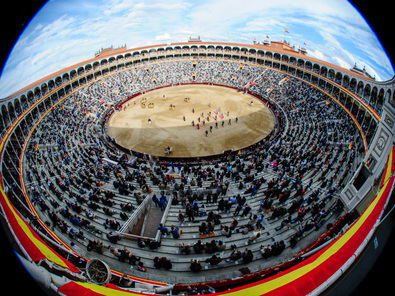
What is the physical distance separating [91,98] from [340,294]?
47461 millimetres

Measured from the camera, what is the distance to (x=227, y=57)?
59.8 meters

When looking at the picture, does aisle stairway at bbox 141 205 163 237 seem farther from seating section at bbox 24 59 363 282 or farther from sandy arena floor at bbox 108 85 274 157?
sandy arena floor at bbox 108 85 274 157

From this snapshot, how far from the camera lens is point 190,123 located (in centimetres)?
3494

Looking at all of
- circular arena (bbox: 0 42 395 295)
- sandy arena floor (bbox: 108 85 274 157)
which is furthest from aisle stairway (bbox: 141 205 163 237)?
sandy arena floor (bbox: 108 85 274 157)

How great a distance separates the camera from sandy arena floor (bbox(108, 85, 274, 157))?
2925 centimetres

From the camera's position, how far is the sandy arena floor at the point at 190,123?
29.2 meters

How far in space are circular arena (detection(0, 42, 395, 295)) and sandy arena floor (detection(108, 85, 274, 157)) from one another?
0.96 feet

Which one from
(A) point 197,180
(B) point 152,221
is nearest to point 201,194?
(A) point 197,180

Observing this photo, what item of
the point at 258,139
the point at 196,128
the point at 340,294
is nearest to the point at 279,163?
the point at 258,139

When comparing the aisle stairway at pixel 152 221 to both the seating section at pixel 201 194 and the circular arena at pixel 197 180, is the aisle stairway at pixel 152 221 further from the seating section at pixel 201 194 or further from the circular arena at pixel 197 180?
the seating section at pixel 201 194

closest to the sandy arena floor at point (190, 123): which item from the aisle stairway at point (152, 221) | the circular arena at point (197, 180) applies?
the circular arena at point (197, 180)

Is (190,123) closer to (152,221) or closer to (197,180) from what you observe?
(197,180)

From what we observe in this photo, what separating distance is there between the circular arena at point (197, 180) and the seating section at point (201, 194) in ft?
0.36

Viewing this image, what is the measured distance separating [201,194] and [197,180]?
2.12 meters
